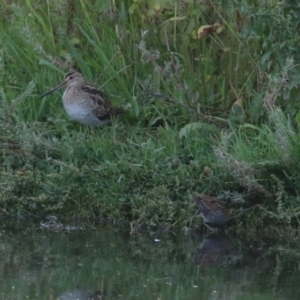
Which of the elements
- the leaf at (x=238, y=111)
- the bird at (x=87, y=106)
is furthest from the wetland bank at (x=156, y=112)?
the bird at (x=87, y=106)

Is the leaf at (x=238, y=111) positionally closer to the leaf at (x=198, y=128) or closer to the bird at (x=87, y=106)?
the leaf at (x=198, y=128)

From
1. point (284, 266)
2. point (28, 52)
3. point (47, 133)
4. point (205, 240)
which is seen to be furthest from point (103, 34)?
point (284, 266)

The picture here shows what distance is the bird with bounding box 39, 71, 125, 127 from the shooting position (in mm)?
9641

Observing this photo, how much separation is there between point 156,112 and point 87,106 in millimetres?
578

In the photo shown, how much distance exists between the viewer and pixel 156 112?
31.7ft

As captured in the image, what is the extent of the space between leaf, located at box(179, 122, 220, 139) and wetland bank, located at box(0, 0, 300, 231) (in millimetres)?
11

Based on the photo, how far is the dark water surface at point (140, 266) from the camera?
6785 millimetres

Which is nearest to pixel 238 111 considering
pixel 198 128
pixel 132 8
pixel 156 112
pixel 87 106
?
pixel 198 128

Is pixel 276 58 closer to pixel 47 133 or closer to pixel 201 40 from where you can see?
pixel 201 40

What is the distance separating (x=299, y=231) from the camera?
8188mm

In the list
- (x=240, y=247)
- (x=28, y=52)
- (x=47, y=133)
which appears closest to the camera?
(x=240, y=247)

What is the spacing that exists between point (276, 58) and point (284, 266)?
79.8 inches

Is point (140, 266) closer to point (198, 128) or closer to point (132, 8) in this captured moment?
point (198, 128)

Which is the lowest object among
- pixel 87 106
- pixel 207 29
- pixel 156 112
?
pixel 156 112
